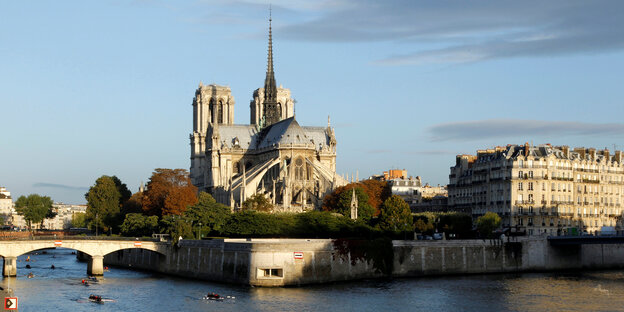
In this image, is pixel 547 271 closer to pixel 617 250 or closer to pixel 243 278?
pixel 617 250

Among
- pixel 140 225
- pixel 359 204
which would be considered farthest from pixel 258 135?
pixel 140 225

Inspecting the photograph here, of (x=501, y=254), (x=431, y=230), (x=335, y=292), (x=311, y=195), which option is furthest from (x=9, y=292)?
(x=311, y=195)

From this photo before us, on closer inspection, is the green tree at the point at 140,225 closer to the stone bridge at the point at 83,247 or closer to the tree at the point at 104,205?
the stone bridge at the point at 83,247

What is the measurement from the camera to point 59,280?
8594cm

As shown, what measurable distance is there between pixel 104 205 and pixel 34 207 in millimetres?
49631

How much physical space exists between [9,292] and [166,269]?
5148 cm

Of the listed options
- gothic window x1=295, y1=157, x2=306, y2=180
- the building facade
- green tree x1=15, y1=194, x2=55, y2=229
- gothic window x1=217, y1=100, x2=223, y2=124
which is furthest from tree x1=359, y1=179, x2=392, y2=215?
green tree x1=15, y1=194, x2=55, y2=229

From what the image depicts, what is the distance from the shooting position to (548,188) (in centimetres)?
10781

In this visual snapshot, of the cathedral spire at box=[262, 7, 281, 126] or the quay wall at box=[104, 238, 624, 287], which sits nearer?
the quay wall at box=[104, 238, 624, 287]

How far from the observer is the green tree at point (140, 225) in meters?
107

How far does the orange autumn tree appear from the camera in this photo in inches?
4409

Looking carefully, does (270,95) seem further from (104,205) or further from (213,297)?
(213,297)

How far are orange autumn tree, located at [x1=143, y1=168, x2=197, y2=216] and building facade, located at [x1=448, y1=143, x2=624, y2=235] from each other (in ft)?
108

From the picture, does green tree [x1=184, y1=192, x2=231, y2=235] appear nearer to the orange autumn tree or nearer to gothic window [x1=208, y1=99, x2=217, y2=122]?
the orange autumn tree
